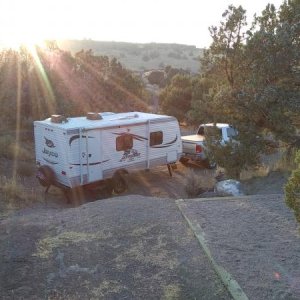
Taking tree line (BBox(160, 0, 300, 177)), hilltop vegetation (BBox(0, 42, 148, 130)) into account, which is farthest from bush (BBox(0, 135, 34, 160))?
tree line (BBox(160, 0, 300, 177))

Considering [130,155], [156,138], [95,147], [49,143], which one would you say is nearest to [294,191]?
[95,147]

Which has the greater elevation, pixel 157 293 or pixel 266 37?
pixel 266 37

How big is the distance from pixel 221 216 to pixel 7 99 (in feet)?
51.1

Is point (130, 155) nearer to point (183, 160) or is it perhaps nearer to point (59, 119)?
point (59, 119)

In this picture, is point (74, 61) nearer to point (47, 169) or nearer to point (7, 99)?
point (7, 99)

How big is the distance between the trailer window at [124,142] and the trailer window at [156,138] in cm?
108

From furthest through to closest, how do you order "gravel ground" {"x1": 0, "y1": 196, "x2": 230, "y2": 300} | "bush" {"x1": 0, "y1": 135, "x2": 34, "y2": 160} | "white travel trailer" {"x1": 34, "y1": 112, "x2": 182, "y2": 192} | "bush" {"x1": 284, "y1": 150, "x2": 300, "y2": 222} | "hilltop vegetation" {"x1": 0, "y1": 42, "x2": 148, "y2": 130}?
"hilltop vegetation" {"x1": 0, "y1": 42, "x2": 148, "y2": 130}
"bush" {"x1": 0, "y1": 135, "x2": 34, "y2": 160}
"white travel trailer" {"x1": 34, "y1": 112, "x2": 182, "y2": 192}
"gravel ground" {"x1": 0, "y1": 196, "x2": 230, "y2": 300}
"bush" {"x1": 284, "y1": 150, "x2": 300, "y2": 222}

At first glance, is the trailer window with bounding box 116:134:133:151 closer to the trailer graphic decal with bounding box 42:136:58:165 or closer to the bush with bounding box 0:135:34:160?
the trailer graphic decal with bounding box 42:136:58:165

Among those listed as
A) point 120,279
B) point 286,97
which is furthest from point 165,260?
point 286,97

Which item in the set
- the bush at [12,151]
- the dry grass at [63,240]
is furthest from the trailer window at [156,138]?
the dry grass at [63,240]

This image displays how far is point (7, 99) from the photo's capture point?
70.2 feet

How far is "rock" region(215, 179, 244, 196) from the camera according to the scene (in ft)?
37.0

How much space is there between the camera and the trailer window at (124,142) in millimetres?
14342

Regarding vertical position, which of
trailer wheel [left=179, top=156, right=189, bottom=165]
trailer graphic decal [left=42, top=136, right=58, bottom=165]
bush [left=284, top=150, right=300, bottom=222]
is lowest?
trailer wheel [left=179, top=156, right=189, bottom=165]
